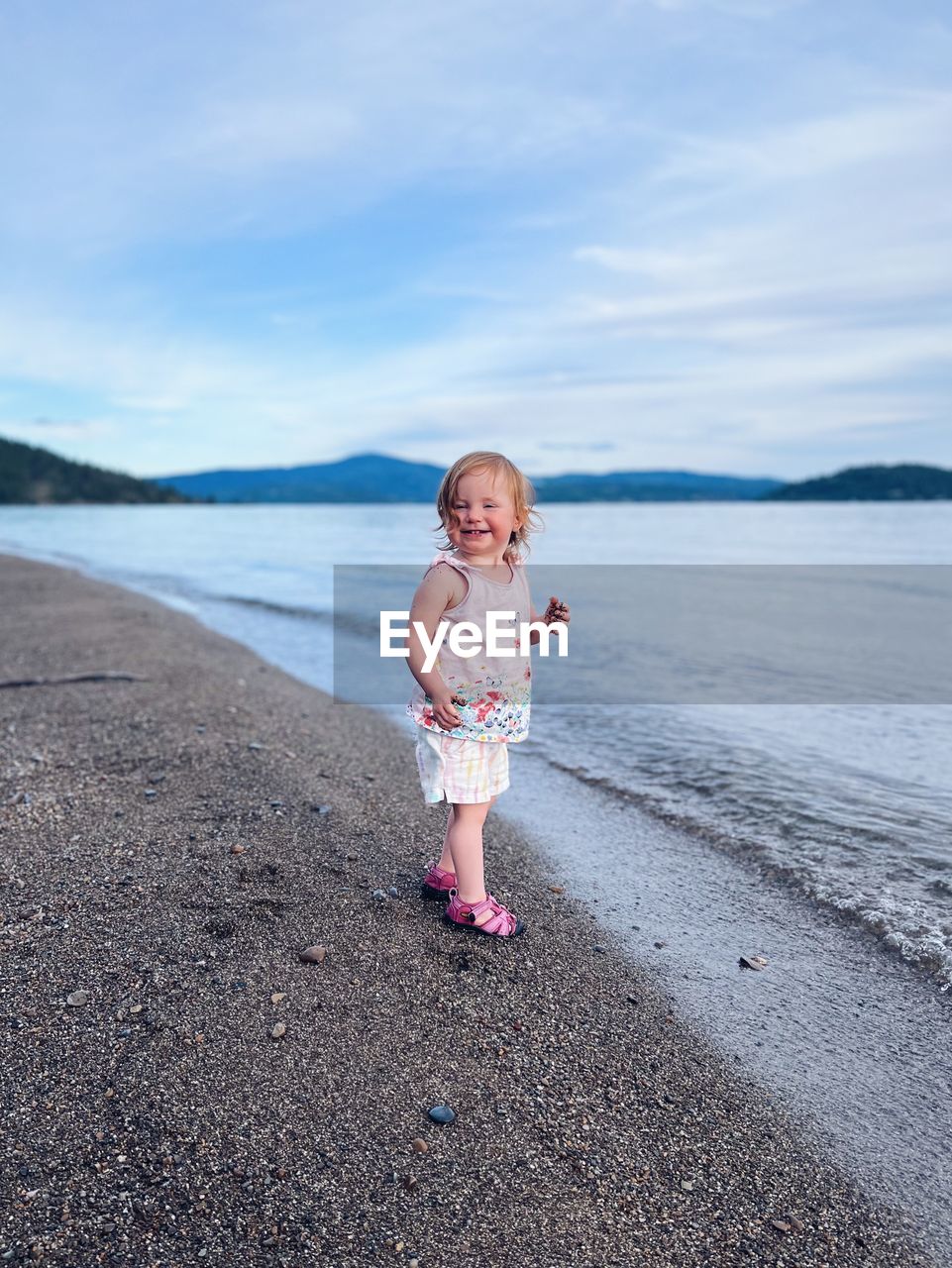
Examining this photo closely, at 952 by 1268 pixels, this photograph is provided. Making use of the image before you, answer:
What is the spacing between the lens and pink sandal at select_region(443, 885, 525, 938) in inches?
159

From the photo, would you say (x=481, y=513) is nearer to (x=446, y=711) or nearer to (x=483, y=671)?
(x=483, y=671)

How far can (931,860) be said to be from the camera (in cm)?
533

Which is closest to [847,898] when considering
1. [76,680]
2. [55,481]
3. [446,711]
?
[446,711]

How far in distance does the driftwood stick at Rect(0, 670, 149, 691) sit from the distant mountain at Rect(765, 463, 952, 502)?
138 meters

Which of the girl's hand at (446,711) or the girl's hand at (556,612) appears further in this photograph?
the girl's hand at (556,612)

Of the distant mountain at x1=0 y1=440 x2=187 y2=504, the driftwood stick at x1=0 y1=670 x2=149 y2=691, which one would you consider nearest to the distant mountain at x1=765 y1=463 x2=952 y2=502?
the distant mountain at x1=0 y1=440 x2=187 y2=504

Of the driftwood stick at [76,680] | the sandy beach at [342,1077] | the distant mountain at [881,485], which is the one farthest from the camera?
the distant mountain at [881,485]

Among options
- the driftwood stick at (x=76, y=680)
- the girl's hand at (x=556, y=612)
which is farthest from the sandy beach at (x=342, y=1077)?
the driftwood stick at (x=76, y=680)

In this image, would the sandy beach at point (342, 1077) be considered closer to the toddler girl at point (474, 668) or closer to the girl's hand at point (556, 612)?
the toddler girl at point (474, 668)

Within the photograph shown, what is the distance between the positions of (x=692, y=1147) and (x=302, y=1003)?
4.94ft

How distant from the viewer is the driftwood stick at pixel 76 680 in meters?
9.16

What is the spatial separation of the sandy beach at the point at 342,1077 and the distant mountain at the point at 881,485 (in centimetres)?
14099

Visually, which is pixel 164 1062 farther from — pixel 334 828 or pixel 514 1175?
pixel 334 828

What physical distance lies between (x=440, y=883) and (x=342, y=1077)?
141 centimetres
